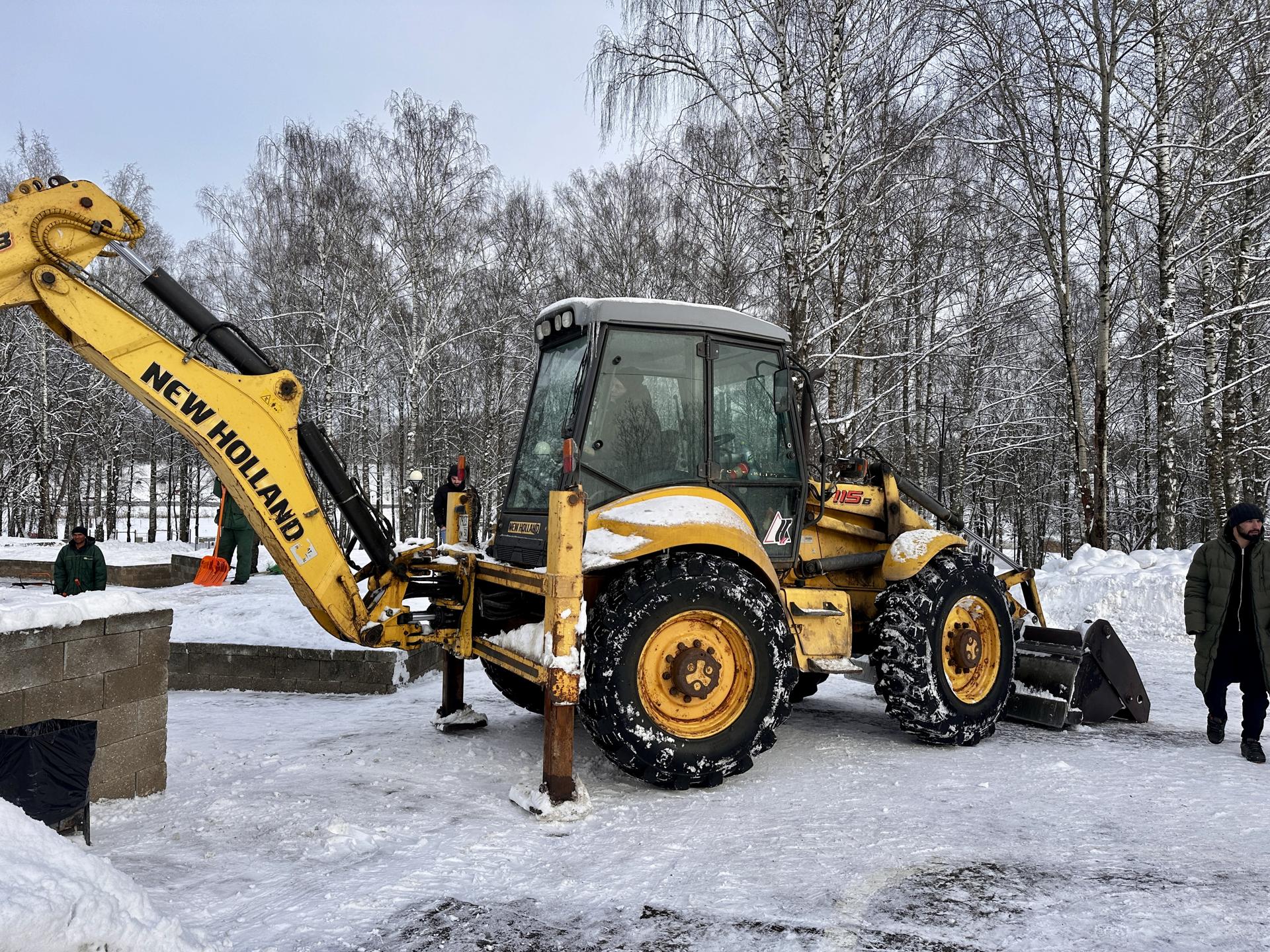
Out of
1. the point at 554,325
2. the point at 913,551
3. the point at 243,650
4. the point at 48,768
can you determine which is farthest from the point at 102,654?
the point at 913,551

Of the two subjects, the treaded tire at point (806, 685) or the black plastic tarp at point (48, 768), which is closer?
the black plastic tarp at point (48, 768)

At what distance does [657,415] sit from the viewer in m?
4.77

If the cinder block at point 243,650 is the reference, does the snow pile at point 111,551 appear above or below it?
above

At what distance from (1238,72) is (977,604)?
12511mm

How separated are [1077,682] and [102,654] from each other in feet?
18.8

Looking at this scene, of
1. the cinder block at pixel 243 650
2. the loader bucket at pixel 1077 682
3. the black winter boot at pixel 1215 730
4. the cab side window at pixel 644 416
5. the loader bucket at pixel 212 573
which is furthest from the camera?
the loader bucket at pixel 212 573

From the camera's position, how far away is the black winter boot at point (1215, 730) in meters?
5.38

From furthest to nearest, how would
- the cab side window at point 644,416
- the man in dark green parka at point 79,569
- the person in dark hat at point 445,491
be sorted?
the man in dark green parka at point 79,569
the person in dark hat at point 445,491
the cab side window at point 644,416

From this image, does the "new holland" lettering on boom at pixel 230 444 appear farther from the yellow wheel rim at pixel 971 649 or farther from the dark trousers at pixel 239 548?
the dark trousers at pixel 239 548

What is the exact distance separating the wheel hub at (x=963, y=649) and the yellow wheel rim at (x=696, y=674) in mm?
1700

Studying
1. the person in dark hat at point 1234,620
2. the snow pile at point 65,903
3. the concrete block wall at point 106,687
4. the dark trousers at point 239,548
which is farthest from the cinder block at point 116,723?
the dark trousers at point 239,548

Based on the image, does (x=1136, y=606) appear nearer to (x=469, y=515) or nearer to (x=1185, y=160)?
(x=1185, y=160)

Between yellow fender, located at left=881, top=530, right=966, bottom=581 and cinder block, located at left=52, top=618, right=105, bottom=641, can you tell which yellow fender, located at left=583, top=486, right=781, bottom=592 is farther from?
cinder block, located at left=52, top=618, right=105, bottom=641

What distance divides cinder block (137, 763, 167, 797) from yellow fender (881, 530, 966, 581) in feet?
13.8
